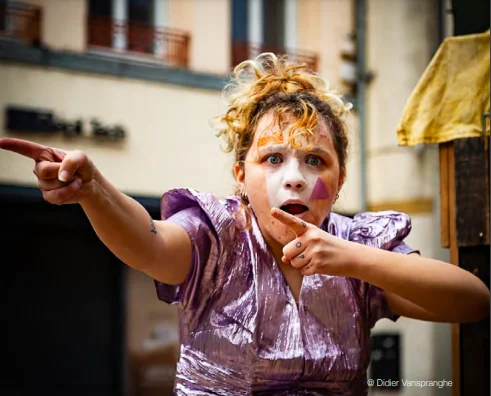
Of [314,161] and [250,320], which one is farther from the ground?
[314,161]

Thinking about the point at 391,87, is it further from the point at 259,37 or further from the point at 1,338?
the point at 1,338

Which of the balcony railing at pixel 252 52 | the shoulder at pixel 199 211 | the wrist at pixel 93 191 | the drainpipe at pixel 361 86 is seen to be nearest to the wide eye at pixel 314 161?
the shoulder at pixel 199 211

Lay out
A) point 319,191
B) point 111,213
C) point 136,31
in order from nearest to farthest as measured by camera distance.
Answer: point 111,213 < point 319,191 < point 136,31

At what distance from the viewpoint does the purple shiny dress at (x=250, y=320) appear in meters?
1.79

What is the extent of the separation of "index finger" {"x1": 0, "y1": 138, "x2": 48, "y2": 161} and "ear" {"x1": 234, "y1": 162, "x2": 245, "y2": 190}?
619 mm

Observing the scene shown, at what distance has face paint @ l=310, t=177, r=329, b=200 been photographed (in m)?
1.80

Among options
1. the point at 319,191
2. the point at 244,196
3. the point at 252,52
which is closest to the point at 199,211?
the point at 244,196

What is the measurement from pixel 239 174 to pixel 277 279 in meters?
0.28

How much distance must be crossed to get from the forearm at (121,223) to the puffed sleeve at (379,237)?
57 centimetres

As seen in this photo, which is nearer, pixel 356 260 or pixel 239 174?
pixel 356 260

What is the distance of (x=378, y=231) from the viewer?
1974 millimetres

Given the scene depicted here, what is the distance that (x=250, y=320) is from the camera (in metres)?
1.80

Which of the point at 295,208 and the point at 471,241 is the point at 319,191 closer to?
the point at 295,208

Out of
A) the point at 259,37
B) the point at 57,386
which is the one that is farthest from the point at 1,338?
the point at 259,37
